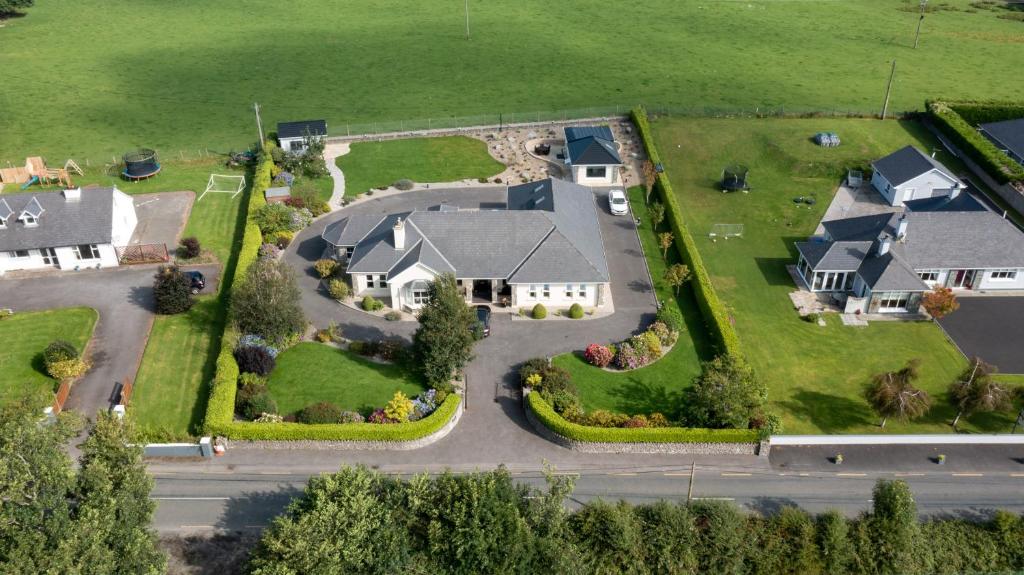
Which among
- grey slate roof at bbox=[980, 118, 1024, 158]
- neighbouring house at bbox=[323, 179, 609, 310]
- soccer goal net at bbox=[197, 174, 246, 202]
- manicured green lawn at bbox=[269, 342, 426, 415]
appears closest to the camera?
manicured green lawn at bbox=[269, 342, 426, 415]

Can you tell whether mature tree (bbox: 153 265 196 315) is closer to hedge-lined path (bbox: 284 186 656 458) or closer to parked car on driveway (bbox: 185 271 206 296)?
parked car on driveway (bbox: 185 271 206 296)

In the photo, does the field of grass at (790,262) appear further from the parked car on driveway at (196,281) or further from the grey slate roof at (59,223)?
the grey slate roof at (59,223)

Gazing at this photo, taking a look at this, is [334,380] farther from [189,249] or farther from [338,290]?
[189,249]

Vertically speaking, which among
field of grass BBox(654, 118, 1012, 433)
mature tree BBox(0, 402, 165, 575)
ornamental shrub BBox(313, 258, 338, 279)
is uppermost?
mature tree BBox(0, 402, 165, 575)

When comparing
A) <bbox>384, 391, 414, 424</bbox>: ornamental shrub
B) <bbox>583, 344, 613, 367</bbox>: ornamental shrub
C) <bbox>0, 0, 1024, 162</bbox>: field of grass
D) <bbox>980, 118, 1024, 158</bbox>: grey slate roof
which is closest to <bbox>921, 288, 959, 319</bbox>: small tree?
<bbox>583, 344, 613, 367</bbox>: ornamental shrub

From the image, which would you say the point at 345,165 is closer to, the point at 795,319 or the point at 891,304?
Result: the point at 795,319

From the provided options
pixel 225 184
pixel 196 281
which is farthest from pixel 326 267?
pixel 225 184

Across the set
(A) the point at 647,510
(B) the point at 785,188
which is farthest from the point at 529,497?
(B) the point at 785,188
